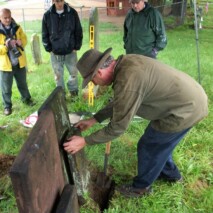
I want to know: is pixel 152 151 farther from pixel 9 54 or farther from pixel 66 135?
pixel 9 54

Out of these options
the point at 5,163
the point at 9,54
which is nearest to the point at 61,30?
the point at 9,54

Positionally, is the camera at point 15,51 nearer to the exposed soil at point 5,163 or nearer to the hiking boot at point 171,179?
the exposed soil at point 5,163

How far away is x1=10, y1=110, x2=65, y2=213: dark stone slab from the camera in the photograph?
1.48m

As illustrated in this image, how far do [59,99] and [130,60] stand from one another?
2.21 feet

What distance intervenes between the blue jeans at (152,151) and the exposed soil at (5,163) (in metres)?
1.57

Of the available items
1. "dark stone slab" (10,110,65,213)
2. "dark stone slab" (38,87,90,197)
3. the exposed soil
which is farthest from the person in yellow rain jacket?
"dark stone slab" (10,110,65,213)

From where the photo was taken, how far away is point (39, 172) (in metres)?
1.63

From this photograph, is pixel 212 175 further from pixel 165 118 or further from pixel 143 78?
pixel 143 78

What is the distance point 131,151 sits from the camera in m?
4.07

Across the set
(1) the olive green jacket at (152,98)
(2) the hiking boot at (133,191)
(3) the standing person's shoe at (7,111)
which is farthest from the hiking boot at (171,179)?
(3) the standing person's shoe at (7,111)

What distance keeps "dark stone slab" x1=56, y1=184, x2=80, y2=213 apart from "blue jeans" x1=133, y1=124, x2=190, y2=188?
1176 millimetres

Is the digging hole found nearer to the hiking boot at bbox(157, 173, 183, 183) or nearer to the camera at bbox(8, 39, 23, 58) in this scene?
the hiking boot at bbox(157, 173, 183, 183)

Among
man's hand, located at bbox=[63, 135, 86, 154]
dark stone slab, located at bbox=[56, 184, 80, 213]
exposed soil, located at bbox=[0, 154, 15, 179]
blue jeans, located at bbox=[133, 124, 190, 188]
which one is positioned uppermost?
man's hand, located at bbox=[63, 135, 86, 154]

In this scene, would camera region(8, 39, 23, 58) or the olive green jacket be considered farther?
camera region(8, 39, 23, 58)
